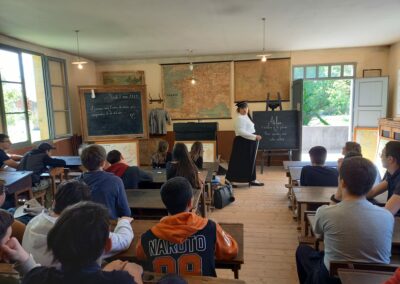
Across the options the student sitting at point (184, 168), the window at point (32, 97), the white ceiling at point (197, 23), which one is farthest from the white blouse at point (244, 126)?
the window at point (32, 97)

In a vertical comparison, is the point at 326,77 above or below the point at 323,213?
above

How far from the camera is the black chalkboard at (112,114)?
230 inches

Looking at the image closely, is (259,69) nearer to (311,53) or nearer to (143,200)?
(311,53)

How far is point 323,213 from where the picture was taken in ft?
4.68

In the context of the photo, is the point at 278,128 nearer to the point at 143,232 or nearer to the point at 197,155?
the point at 197,155

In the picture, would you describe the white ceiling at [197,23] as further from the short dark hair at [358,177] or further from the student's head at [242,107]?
the short dark hair at [358,177]

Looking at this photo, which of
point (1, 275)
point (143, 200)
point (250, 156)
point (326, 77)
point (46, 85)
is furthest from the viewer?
point (326, 77)

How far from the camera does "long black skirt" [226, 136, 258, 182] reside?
4770 mm

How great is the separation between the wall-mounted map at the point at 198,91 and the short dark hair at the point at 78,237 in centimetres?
607

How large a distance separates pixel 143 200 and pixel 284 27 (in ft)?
11.6

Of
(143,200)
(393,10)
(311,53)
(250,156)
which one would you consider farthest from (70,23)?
(311,53)

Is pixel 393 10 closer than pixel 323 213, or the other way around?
pixel 323 213

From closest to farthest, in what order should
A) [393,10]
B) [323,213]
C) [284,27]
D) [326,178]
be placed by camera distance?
[323,213]
[326,178]
[393,10]
[284,27]

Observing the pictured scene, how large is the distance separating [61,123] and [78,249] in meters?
5.89
